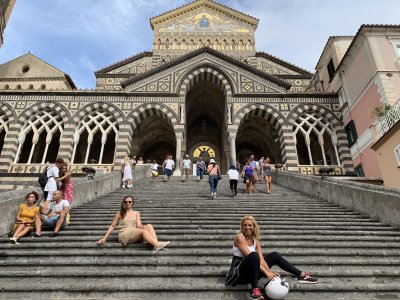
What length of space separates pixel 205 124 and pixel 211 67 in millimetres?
5855

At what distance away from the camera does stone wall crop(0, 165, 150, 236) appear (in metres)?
6.30

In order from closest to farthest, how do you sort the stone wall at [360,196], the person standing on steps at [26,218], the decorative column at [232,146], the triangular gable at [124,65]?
the person standing on steps at [26,218], the stone wall at [360,196], the decorative column at [232,146], the triangular gable at [124,65]

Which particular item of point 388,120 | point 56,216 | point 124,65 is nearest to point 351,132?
point 388,120

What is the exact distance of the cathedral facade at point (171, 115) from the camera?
64.6 feet

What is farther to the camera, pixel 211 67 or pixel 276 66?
pixel 276 66

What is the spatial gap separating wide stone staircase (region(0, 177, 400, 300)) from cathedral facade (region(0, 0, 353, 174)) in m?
12.3

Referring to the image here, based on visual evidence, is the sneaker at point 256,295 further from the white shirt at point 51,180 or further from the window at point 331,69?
the window at point 331,69

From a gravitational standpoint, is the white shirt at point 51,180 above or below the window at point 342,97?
below

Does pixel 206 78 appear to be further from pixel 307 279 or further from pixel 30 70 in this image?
pixel 307 279

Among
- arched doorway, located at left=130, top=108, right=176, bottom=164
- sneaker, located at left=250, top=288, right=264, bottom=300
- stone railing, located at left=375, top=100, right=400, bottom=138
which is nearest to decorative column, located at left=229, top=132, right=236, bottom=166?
arched doorway, located at left=130, top=108, right=176, bottom=164

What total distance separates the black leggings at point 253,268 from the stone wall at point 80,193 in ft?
17.3

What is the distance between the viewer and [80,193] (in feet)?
29.1

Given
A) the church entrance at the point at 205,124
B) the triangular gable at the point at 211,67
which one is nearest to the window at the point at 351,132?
the triangular gable at the point at 211,67

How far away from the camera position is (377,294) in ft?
13.4
